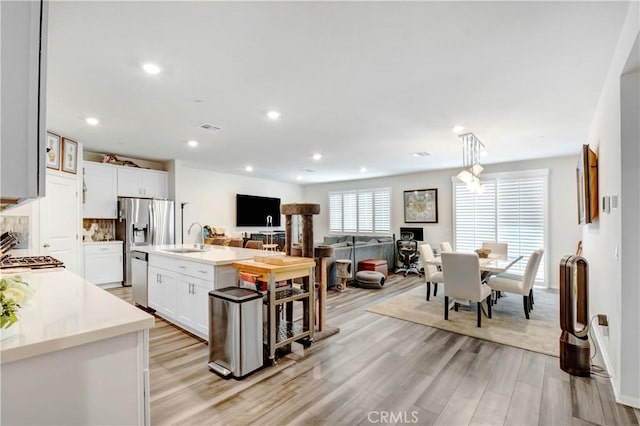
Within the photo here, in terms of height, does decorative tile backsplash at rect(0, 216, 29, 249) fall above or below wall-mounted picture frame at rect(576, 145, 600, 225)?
below

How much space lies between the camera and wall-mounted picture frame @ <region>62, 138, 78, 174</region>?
4.70m

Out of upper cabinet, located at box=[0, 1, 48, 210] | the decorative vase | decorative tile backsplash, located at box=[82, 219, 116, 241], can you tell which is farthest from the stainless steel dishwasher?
upper cabinet, located at box=[0, 1, 48, 210]

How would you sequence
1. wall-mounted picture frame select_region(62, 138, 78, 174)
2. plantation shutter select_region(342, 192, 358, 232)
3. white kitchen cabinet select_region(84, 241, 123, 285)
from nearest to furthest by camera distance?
wall-mounted picture frame select_region(62, 138, 78, 174)
white kitchen cabinet select_region(84, 241, 123, 285)
plantation shutter select_region(342, 192, 358, 232)

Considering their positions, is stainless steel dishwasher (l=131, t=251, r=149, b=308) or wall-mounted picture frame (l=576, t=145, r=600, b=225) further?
stainless steel dishwasher (l=131, t=251, r=149, b=308)

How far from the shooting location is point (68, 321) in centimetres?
120

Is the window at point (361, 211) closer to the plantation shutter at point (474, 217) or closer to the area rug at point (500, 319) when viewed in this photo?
the plantation shutter at point (474, 217)

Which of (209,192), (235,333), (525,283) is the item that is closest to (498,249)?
(525,283)

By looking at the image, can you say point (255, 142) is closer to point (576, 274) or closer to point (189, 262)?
point (189, 262)

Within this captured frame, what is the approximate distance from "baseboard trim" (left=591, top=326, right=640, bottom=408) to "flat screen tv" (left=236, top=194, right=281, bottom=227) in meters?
7.19

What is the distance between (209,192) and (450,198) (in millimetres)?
5824

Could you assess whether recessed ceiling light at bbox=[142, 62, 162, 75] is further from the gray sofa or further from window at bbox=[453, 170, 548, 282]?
window at bbox=[453, 170, 548, 282]

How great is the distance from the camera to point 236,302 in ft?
8.27

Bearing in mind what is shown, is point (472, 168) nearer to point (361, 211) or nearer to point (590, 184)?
point (590, 184)

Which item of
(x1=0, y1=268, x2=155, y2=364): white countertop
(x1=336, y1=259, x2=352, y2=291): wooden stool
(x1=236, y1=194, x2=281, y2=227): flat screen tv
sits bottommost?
(x1=336, y1=259, x2=352, y2=291): wooden stool
